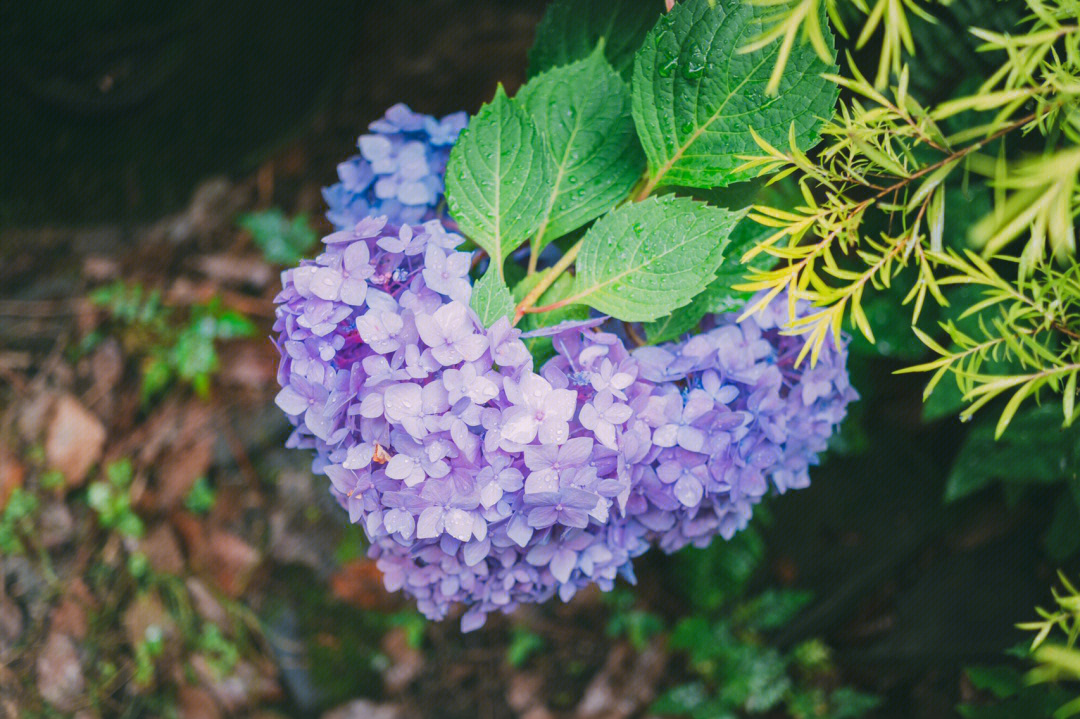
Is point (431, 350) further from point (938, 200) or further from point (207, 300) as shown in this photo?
point (207, 300)

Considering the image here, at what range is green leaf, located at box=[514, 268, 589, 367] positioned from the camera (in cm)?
89

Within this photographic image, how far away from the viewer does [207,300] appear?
2.15 metres

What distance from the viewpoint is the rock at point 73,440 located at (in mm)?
1953

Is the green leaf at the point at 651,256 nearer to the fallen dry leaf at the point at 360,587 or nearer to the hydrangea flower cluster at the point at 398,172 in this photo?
the hydrangea flower cluster at the point at 398,172

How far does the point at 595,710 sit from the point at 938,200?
151 cm

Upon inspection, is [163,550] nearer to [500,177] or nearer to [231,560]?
[231,560]

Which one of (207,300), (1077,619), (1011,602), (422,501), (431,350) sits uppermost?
(207,300)

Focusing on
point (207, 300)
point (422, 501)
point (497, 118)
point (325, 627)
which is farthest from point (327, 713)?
point (497, 118)

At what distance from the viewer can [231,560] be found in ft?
6.33

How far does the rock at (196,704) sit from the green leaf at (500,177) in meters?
1.54

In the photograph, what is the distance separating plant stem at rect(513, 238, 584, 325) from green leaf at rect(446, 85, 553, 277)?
0.18 feet

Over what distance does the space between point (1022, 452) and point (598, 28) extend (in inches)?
37.2

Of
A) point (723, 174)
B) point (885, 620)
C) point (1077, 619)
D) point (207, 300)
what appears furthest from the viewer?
point (207, 300)

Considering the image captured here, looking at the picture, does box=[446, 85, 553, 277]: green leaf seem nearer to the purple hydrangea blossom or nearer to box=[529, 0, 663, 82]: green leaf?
the purple hydrangea blossom
